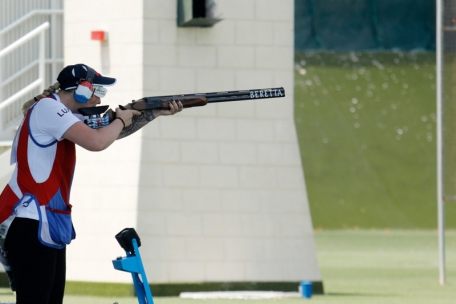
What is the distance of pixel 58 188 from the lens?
419 centimetres

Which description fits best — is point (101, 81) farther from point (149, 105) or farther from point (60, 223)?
point (60, 223)

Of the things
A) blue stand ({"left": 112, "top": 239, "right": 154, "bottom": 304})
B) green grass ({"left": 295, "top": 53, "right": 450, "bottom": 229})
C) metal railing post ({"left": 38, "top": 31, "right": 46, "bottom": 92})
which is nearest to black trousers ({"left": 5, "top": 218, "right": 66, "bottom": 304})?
blue stand ({"left": 112, "top": 239, "right": 154, "bottom": 304})

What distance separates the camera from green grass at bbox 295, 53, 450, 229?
20094 millimetres

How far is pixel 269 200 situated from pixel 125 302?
1.66 meters

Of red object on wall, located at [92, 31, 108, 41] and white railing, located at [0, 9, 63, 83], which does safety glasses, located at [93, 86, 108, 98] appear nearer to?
red object on wall, located at [92, 31, 108, 41]

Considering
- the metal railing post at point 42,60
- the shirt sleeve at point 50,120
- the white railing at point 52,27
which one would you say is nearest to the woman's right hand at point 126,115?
the shirt sleeve at point 50,120

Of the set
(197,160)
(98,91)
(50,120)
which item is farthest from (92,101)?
(197,160)

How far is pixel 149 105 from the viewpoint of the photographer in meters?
4.68

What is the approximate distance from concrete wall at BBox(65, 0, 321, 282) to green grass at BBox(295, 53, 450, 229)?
35.9 feet

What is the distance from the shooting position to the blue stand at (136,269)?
4133 mm

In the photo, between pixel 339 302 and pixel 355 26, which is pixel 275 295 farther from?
pixel 355 26

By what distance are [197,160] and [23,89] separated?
78.5 inches

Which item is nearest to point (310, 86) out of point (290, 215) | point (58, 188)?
point (290, 215)

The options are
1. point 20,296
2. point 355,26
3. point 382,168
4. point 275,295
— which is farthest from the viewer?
point 355,26
